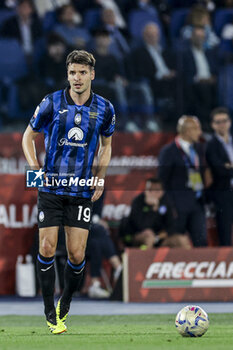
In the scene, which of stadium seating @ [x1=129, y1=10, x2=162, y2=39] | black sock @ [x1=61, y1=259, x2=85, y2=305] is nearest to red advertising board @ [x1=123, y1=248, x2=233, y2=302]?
black sock @ [x1=61, y1=259, x2=85, y2=305]

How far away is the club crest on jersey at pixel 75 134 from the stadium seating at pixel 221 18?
28.1 ft

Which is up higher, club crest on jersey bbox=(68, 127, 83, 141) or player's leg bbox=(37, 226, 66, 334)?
club crest on jersey bbox=(68, 127, 83, 141)

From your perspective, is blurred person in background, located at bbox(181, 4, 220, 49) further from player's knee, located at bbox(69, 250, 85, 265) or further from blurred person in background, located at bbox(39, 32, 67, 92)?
player's knee, located at bbox(69, 250, 85, 265)

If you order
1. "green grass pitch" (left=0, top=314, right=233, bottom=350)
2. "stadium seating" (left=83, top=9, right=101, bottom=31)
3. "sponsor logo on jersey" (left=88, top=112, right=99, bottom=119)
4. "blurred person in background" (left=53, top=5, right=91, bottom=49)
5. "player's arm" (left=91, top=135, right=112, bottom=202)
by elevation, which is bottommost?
"green grass pitch" (left=0, top=314, right=233, bottom=350)

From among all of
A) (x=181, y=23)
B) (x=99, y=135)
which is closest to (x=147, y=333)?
(x=99, y=135)

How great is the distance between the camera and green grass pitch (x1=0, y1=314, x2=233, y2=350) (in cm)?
561

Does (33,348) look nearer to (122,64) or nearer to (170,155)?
(170,155)

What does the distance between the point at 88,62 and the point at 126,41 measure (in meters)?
6.39

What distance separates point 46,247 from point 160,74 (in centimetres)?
650

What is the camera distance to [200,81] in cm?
1265

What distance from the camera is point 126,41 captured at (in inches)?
506

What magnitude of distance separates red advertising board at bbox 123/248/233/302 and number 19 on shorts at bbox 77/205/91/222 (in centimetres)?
363

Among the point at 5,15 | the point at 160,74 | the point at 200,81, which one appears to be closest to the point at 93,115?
the point at 160,74

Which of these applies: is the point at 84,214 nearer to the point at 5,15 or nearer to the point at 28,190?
the point at 28,190
